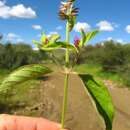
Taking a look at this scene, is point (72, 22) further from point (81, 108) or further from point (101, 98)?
point (81, 108)

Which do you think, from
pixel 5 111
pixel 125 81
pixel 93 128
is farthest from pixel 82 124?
pixel 125 81

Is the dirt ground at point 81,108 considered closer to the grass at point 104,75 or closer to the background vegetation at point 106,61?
the grass at point 104,75

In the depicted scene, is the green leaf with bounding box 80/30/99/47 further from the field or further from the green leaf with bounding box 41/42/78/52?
the field

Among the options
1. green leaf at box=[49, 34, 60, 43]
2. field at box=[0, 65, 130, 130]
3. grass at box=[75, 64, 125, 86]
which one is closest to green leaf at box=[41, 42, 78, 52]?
green leaf at box=[49, 34, 60, 43]

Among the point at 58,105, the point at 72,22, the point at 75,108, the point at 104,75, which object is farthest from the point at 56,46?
the point at 104,75

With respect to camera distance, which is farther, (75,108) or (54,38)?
(75,108)
